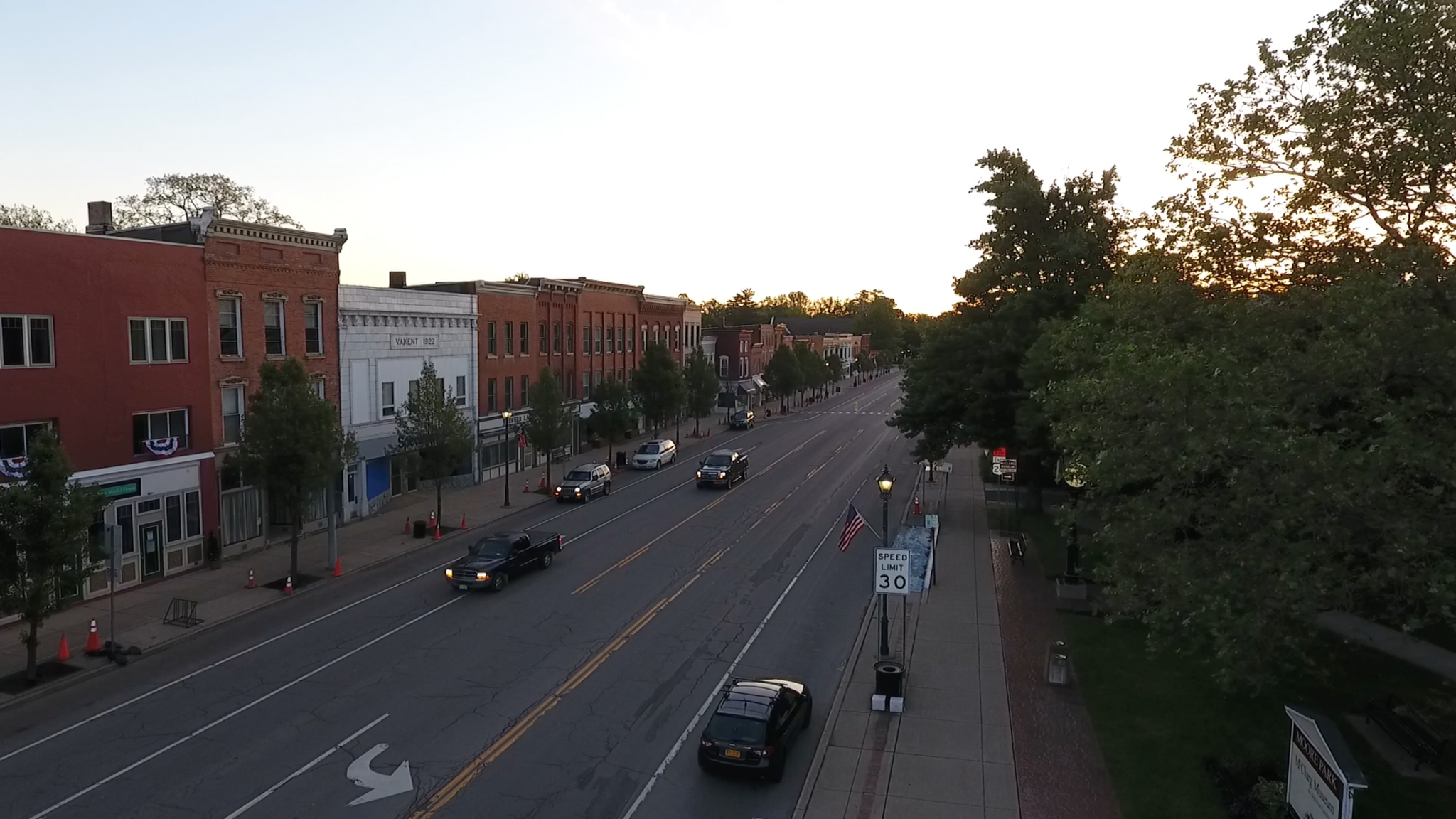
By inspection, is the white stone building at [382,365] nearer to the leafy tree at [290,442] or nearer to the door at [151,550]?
the door at [151,550]

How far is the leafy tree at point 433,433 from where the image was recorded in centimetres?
3684

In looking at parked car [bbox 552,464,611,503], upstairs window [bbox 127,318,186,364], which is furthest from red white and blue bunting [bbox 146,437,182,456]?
parked car [bbox 552,464,611,503]

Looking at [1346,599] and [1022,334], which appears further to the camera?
[1022,334]

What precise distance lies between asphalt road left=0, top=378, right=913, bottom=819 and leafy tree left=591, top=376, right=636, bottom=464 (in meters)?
19.7

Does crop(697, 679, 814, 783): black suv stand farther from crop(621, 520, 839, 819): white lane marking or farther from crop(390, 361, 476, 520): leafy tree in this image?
crop(390, 361, 476, 520): leafy tree

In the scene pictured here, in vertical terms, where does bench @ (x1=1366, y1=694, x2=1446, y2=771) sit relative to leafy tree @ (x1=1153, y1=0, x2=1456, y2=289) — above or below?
below

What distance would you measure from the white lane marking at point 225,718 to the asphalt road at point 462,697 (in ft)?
0.18

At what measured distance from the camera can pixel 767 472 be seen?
52.7 meters

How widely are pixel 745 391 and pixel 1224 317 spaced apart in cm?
8087

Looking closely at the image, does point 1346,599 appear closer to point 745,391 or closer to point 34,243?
point 34,243

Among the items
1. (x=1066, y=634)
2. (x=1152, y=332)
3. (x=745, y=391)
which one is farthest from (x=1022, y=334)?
(x=745, y=391)

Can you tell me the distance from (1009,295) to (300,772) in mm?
32932

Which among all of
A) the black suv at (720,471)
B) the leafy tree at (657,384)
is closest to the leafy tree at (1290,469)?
the black suv at (720,471)

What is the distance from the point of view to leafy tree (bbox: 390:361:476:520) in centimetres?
3684
